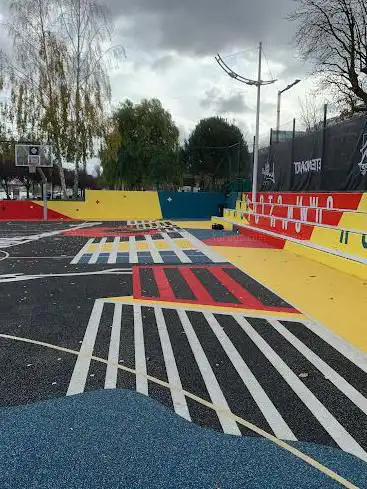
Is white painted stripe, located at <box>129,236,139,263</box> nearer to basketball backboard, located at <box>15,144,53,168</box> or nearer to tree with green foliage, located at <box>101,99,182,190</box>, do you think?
basketball backboard, located at <box>15,144,53,168</box>

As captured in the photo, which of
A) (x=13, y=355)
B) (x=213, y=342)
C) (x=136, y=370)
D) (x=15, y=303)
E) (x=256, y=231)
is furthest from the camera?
(x=256, y=231)

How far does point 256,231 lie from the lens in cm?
1411

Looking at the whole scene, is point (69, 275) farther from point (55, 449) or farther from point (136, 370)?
point (55, 449)

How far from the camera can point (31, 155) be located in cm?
2444

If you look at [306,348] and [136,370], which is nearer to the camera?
[136,370]

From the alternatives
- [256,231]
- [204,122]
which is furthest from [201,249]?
[204,122]

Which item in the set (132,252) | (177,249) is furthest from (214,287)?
(177,249)

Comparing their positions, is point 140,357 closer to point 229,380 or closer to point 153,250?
point 229,380

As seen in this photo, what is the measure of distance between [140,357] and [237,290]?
3136mm

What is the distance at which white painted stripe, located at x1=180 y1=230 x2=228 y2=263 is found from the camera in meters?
10.3

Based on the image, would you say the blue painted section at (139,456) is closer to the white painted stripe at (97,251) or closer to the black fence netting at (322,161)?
the white painted stripe at (97,251)

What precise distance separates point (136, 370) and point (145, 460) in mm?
1374

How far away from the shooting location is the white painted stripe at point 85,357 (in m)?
3.53

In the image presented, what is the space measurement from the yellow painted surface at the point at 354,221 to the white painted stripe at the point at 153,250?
423cm
